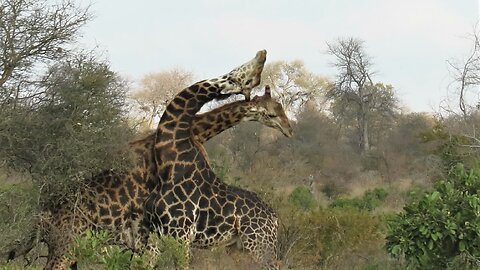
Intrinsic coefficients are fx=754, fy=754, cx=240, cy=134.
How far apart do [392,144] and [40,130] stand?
30048mm

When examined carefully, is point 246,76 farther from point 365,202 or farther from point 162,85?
point 162,85

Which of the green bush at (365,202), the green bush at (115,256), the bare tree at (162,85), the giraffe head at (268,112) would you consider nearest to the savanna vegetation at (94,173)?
Answer: the green bush at (115,256)

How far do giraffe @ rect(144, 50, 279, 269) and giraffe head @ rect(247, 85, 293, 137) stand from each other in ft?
0.66

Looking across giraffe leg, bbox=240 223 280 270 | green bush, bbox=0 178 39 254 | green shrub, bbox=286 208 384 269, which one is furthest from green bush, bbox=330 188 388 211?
green bush, bbox=0 178 39 254

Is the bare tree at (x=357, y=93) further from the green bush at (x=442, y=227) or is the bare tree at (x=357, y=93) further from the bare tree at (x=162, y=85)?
the green bush at (x=442, y=227)

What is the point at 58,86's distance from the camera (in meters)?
8.23

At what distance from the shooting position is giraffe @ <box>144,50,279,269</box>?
866 cm

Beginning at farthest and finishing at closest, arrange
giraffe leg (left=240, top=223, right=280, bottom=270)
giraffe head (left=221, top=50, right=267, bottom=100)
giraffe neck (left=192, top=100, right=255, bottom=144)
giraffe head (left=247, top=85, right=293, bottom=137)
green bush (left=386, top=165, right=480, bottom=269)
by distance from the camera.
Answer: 1. giraffe neck (left=192, top=100, right=255, bottom=144)
2. giraffe head (left=247, top=85, right=293, bottom=137)
3. giraffe head (left=221, top=50, right=267, bottom=100)
4. giraffe leg (left=240, top=223, right=280, bottom=270)
5. green bush (left=386, top=165, right=480, bottom=269)

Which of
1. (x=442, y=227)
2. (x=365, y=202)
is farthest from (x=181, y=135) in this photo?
(x=365, y=202)

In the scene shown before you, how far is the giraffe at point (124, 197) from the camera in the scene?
8.62m

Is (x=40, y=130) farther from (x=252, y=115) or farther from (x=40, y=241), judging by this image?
(x=252, y=115)

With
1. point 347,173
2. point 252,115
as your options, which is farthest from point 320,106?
point 252,115

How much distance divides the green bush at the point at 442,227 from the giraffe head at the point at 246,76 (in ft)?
7.59

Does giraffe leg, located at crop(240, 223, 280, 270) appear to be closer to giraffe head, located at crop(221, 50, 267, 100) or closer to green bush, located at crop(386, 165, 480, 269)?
green bush, located at crop(386, 165, 480, 269)
